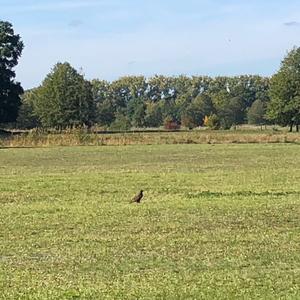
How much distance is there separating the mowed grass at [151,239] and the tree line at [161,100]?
72142 millimetres

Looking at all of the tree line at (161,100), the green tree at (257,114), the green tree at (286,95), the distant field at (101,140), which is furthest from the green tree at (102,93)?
the distant field at (101,140)

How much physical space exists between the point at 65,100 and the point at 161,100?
80.4m

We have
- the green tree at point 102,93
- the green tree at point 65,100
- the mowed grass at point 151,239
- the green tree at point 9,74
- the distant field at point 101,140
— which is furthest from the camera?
the green tree at point 102,93

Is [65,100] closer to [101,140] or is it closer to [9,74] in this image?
[9,74]

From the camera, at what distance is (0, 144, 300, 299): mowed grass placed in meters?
9.38

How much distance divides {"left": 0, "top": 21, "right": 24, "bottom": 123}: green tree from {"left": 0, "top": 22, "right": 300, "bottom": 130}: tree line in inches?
6.7

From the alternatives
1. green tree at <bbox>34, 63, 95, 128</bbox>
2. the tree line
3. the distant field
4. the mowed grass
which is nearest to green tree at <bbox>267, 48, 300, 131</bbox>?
the tree line

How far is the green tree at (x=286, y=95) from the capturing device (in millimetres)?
110188

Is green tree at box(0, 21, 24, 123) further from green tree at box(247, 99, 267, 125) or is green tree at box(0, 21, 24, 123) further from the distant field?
green tree at box(247, 99, 267, 125)

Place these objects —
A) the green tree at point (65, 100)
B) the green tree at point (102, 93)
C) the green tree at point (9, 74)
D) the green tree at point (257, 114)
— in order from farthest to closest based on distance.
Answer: the green tree at point (102, 93), the green tree at point (257, 114), the green tree at point (65, 100), the green tree at point (9, 74)

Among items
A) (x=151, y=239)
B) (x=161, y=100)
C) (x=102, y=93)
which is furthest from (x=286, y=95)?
(x=151, y=239)

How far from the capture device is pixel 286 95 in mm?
113000

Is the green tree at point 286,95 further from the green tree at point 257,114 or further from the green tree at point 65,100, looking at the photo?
the green tree at point 257,114

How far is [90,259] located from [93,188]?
42.8 ft
